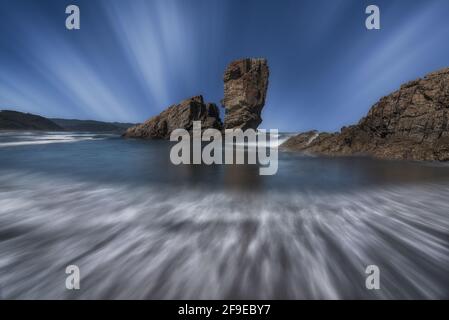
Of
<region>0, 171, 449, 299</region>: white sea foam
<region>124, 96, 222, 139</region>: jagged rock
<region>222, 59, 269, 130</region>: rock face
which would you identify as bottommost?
<region>0, 171, 449, 299</region>: white sea foam

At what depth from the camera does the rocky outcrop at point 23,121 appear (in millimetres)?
107200

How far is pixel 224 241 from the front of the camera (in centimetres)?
302

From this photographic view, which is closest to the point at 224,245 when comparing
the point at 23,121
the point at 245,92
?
the point at 245,92

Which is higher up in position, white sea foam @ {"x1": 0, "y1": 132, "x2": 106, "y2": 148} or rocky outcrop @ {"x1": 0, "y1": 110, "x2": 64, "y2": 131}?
rocky outcrop @ {"x1": 0, "y1": 110, "x2": 64, "y2": 131}

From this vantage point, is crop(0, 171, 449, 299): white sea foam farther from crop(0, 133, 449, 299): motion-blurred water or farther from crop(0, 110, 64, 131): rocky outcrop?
crop(0, 110, 64, 131): rocky outcrop

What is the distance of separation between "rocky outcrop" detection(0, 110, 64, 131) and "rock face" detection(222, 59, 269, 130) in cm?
11056

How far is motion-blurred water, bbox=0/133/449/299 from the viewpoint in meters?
2.14

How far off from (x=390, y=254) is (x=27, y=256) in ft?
14.6

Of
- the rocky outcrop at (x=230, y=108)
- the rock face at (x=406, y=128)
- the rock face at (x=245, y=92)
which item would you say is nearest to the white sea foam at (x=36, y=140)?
the rocky outcrop at (x=230, y=108)

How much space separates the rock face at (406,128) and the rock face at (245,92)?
119ft

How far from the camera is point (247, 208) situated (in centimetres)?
433

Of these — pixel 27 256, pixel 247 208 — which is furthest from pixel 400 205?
pixel 27 256

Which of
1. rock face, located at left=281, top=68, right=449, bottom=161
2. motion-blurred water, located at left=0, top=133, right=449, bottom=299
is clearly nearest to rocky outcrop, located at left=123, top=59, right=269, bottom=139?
rock face, located at left=281, top=68, right=449, bottom=161
